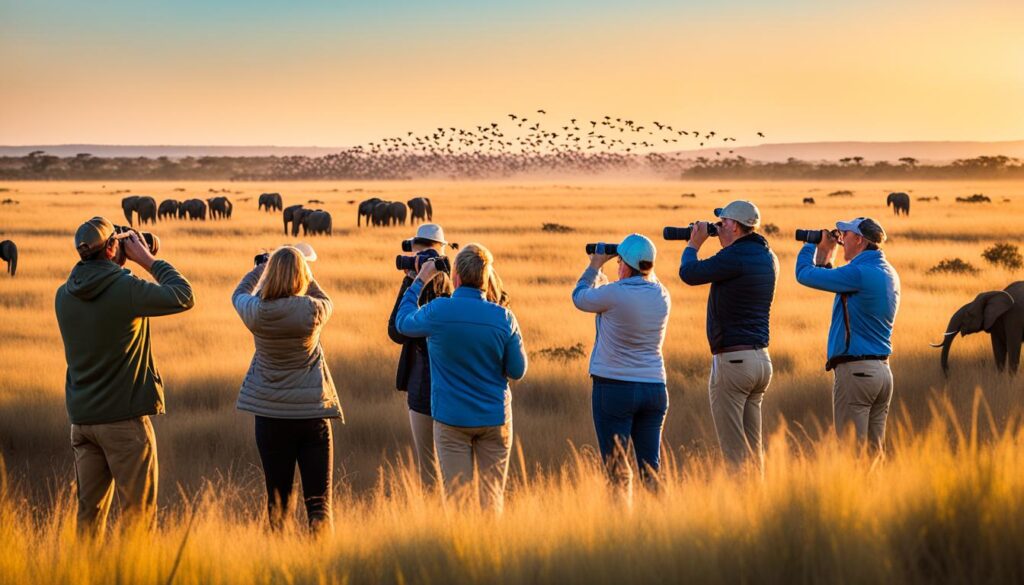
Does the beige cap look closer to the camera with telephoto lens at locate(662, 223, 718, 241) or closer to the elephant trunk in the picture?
the camera with telephoto lens at locate(662, 223, 718, 241)

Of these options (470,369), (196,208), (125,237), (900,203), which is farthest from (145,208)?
(470,369)

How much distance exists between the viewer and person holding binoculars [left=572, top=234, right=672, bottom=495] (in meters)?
7.56

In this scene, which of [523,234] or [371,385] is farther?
[523,234]

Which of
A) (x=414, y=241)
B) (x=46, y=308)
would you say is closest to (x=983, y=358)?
(x=414, y=241)

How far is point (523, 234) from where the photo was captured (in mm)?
41469

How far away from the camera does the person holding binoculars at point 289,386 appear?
690cm

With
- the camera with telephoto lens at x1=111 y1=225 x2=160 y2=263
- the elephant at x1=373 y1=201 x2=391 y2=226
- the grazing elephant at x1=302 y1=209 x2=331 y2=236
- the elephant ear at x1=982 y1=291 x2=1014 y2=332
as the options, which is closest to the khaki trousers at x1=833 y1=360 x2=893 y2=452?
the camera with telephoto lens at x1=111 y1=225 x2=160 y2=263

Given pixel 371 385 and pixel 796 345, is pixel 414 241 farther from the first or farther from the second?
A: pixel 796 345

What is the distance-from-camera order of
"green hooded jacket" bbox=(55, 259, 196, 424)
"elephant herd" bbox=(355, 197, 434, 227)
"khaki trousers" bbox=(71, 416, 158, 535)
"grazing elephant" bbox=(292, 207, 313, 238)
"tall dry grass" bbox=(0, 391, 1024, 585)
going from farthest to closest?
"elephant herd" bbox=(355, 197, 434, 227)
"grazing elephant" bbox=(292, 207, 313, 238)
"khaki trousers" bbox=(71, 416, 158, 535)
"green hooded jacket" bbox=(55, 259, 196, 424)
"tall dry grass" bbox=(0, 391, 1024, 585)

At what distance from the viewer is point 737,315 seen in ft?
27.2

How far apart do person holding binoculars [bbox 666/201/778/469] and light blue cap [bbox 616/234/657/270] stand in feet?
2.57

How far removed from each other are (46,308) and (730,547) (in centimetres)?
2033

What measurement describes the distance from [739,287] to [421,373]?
2301mm

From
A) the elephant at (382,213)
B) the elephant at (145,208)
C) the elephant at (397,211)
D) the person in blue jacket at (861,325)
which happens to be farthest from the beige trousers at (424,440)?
the elephant at (145,208)
